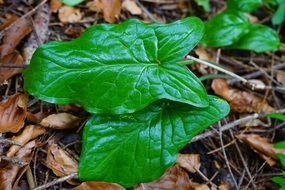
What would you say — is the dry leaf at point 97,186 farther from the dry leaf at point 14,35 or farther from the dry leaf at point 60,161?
the dry leaf at point 14,35

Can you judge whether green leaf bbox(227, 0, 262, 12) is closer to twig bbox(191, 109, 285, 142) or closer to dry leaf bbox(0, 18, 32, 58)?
twig bbox(191, 109, 285, 142)

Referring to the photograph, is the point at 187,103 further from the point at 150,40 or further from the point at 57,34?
the point at 57,34

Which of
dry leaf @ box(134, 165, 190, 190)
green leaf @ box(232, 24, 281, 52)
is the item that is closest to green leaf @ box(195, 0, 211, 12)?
green leaf @ box(232, 24, 281, 52)

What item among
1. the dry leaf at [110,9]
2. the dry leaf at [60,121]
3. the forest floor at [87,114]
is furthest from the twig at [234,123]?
the dry leaf at [110,9]

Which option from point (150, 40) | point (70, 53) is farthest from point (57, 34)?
point (150, 40)

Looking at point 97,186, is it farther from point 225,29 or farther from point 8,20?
point 225,29
